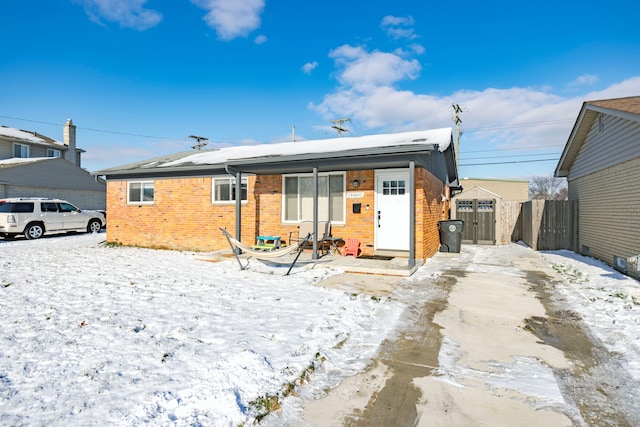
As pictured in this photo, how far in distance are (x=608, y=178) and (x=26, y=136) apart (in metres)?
36.7

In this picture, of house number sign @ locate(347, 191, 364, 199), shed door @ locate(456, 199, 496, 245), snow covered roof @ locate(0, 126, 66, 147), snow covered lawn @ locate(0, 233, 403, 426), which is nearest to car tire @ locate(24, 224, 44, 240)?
snow covered lawn @ locate(0, 233, 403, 426)

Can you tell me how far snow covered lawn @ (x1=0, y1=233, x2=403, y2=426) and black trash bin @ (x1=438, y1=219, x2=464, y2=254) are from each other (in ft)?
22.2

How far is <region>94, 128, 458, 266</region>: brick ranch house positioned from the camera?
920 centimetres

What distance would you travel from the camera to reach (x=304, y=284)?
6727 mm

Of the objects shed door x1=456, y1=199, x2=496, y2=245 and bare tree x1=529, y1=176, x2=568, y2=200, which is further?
bare tree x1=529, y1=176, x2=568, y2=200

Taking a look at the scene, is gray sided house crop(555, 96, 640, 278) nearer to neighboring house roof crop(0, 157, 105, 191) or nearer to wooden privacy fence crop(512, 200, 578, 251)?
wooden privacy fence crop(512, 200, 578, 251)

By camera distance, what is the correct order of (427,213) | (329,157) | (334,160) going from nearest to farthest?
1. (329,157)
2. (334,160)
3. (427,213)

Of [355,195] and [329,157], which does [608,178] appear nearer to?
[355,195]

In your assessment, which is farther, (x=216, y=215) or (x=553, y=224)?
(x=553, y=224)

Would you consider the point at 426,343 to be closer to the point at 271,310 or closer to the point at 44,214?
the point at 271,310

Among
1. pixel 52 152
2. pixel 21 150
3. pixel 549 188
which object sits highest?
pixel 52 152

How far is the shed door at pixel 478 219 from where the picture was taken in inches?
583

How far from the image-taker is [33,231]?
15.7 metres

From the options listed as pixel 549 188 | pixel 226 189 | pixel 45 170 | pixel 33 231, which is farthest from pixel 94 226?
pixel 549 188
